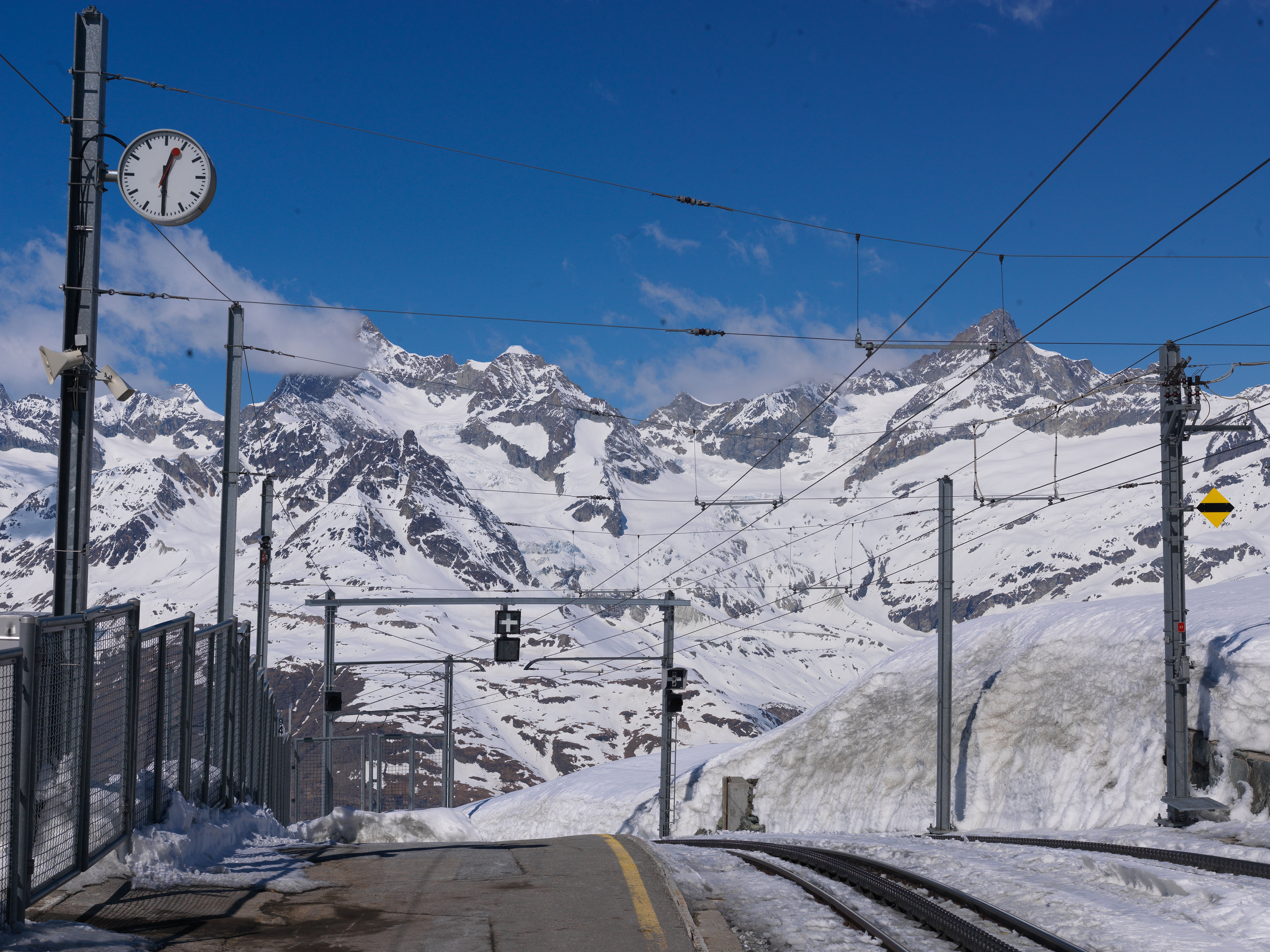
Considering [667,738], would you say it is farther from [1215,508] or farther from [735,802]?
[1215,508]

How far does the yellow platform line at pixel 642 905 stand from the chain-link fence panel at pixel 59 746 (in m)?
3.91

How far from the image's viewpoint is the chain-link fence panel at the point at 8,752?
20.5ft

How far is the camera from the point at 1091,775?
1127 inches

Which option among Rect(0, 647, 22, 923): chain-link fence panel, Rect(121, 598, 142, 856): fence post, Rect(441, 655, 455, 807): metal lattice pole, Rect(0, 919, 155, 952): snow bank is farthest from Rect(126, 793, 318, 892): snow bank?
Rect(441, 655, 455, 807): metal lattice pole

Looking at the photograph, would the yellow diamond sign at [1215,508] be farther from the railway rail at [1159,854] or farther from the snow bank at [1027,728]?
the railway rail at [1159,854]

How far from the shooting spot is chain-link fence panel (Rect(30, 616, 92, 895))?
22.3ft

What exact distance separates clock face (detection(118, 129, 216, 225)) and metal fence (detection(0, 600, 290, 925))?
→ 411 cm

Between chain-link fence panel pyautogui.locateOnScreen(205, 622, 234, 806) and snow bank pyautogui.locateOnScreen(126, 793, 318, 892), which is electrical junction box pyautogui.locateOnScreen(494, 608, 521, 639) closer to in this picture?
chain-link fence panel pyautogui.locateOnScreen(205, 622, 234, 806)

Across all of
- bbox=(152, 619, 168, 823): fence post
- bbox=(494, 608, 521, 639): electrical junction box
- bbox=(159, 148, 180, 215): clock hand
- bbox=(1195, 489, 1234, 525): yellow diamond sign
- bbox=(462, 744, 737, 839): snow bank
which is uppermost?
bbox=(159, 148, 180, 215): clock hand

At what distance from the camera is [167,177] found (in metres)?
10.8

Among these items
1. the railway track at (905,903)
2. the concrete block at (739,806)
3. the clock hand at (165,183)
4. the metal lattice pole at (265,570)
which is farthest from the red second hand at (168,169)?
the concrete block at (739,806)

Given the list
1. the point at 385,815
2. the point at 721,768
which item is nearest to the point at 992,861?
the point at 385,815

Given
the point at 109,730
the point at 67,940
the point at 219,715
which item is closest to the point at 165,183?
the point at 109,730

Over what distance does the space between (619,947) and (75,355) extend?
7.26 meters
